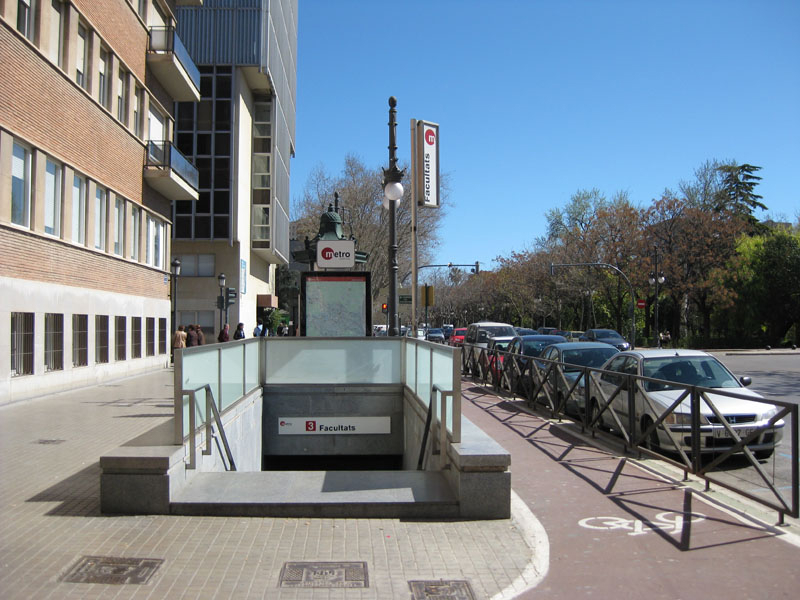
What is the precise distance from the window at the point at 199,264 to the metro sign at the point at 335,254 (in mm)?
25266

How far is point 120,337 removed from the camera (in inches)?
819

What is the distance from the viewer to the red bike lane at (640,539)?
443 centimetres

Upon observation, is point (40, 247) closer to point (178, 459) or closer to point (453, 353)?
point (178, 459)

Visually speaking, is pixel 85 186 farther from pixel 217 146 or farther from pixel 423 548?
pixel 217 146

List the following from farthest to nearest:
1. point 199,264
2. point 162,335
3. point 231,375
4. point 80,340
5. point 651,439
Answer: point 199,264
point 162,335
point 80,340
point 231,375
point 651,439

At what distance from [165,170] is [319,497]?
1999 centimetres

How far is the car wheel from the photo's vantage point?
8.57 m

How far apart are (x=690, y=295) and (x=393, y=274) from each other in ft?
134

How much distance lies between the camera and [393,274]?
1376cm

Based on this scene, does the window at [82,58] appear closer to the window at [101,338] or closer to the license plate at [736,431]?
the window at [101,338]

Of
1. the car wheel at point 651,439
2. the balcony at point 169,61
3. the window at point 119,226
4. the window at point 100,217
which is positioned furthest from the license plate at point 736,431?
the balcony at point 169,61

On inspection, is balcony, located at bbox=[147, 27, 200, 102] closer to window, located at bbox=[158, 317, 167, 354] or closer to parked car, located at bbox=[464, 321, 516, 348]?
window, located at bbox=[158, 317, 167, 354]

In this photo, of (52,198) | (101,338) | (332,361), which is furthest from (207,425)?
(101,338)

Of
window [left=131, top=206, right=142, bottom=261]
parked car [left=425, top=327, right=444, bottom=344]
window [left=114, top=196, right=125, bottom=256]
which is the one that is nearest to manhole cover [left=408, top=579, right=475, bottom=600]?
window [left=114, top=196, right=125, bottom=256]
